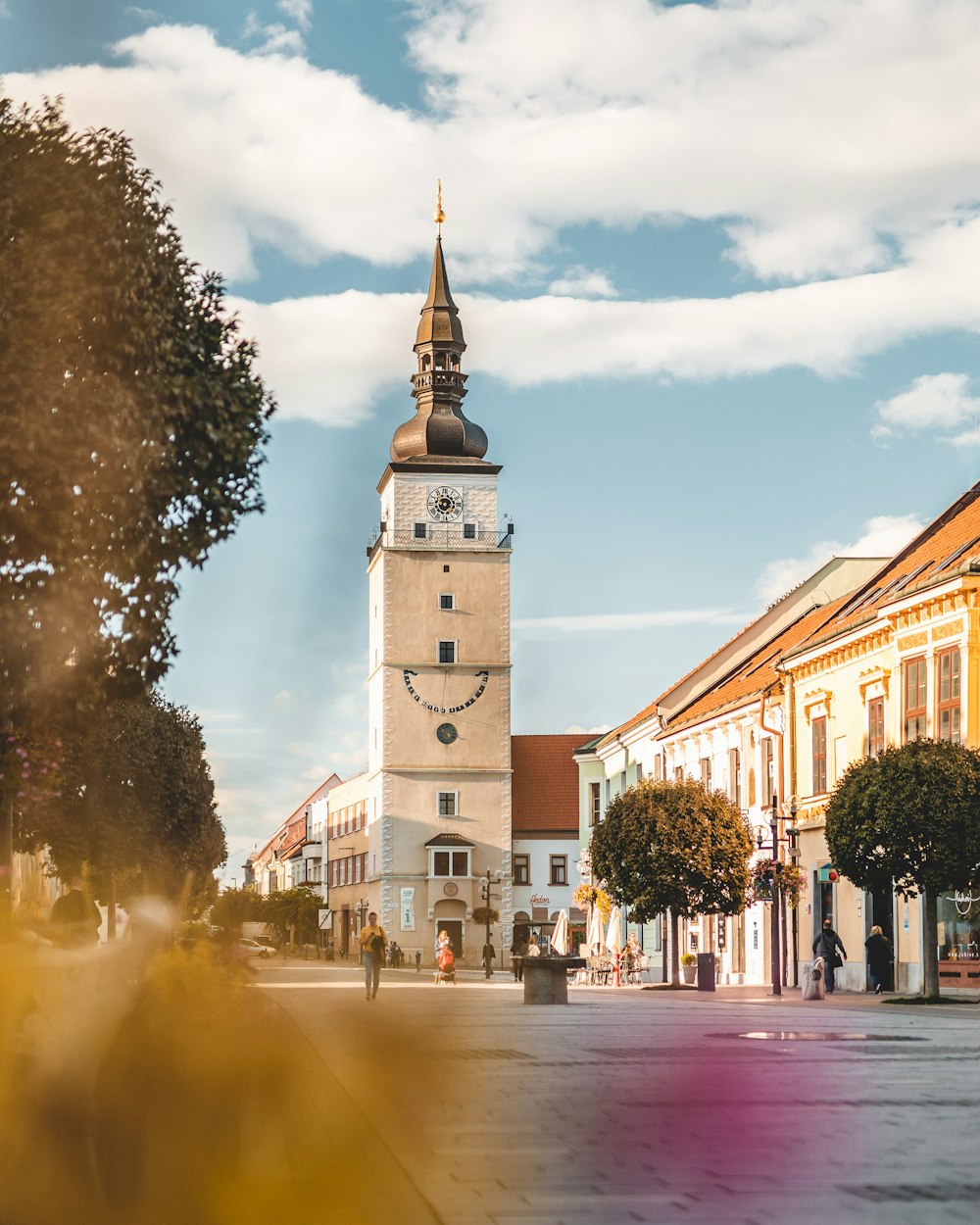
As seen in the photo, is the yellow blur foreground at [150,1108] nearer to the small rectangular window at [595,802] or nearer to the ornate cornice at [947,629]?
the ornate cornice at [947,629]

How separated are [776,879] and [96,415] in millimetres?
27462

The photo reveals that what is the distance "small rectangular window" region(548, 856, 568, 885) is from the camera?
110 m

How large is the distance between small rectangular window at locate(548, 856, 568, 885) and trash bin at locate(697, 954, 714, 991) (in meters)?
63.5

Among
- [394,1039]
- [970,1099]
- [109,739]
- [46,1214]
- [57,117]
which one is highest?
[57,117]

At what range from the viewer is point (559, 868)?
11006cm

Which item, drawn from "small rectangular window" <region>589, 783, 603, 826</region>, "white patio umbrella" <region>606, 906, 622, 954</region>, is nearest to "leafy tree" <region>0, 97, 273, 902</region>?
"white patio umbrella" <region>606, 906, 622, 954</region>

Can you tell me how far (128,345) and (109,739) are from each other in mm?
37125

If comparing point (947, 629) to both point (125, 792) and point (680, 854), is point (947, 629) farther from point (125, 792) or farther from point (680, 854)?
point (125, 792)

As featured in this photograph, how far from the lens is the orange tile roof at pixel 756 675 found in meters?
54.0

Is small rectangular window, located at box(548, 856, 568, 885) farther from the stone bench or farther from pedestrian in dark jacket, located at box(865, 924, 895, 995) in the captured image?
the stone bench

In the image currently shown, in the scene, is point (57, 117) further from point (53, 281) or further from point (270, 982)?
point (270, 982)

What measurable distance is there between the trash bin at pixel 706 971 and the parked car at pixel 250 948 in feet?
137

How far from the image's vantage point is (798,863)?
47.4 metres

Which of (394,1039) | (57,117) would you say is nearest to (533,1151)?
(394,1039)
